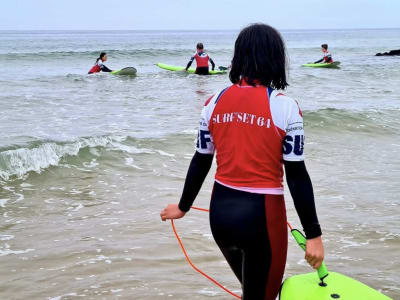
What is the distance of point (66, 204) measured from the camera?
561 centimetres

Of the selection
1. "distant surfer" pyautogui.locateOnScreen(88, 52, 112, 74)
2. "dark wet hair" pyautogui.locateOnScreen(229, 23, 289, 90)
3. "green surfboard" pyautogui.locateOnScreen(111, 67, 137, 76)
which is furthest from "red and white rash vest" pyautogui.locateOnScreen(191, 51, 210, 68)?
"dark wet hair" pyautogui.locateOnScreen(229, 23, 289, 90)

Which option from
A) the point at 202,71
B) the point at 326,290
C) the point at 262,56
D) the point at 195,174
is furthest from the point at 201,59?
the point at 326,290

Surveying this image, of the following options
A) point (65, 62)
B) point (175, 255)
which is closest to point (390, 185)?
point (175, 255)

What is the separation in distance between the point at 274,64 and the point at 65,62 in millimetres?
29566

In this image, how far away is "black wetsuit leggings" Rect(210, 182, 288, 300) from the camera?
79.0 inches

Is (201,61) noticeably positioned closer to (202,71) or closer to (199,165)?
(202,71)

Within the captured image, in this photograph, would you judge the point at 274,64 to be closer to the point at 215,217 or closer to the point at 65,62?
the point at 215,217

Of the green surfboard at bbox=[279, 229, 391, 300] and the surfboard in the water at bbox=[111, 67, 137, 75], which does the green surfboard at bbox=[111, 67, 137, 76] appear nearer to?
the surfboard in the water at bbox=[111, 67, 137, 75]

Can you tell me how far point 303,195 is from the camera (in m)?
1.97

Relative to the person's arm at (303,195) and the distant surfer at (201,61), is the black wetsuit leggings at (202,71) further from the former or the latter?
the person's arm at (303,195)

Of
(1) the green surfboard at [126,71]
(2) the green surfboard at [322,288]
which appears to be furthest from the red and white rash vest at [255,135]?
(1) the green surfboard at [126,71]

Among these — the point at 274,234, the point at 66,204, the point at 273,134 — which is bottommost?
the point at 66,204

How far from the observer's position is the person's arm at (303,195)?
1968 mm

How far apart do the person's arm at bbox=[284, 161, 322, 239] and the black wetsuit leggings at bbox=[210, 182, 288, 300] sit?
0.32ft
